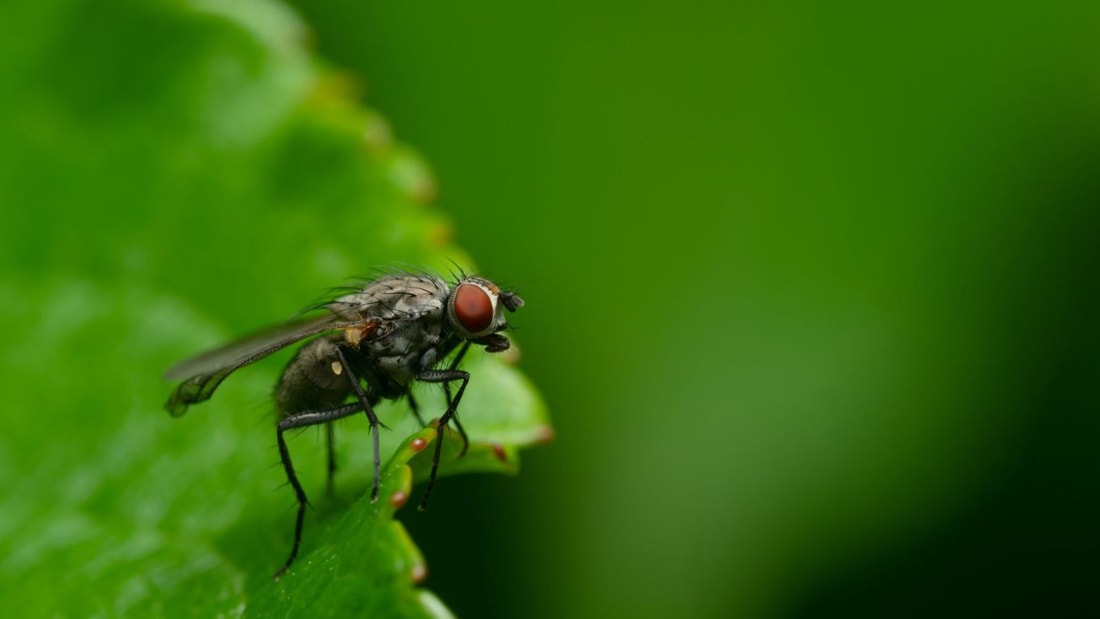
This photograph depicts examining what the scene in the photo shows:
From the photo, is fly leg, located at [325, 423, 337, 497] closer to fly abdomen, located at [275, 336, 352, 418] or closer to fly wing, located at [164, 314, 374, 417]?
fly abdomen, located at [275, 336, 352, 418]

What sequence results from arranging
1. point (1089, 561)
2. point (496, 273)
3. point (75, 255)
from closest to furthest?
point (75, 255)
point (1089, 561)
point (496, 273)

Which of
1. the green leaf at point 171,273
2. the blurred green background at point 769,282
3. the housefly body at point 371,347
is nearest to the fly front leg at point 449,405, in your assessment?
the housefly body at point 371,347

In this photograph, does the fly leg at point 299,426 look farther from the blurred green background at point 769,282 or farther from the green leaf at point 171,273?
the blurred green background at point 769,282

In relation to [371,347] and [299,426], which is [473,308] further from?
[299,426]

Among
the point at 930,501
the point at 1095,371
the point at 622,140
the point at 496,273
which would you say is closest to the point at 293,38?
the point at 496,273

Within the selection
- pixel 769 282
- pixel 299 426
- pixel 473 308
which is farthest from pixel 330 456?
pixel 769 282

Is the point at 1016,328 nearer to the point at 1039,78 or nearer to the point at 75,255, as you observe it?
the point at 1039,78
